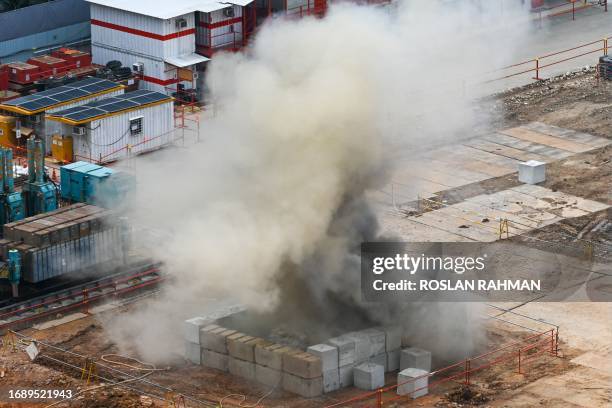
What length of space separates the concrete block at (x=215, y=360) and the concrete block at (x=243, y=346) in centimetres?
37

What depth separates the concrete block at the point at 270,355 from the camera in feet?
143

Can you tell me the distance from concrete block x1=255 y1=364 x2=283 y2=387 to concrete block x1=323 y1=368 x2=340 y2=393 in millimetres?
1218

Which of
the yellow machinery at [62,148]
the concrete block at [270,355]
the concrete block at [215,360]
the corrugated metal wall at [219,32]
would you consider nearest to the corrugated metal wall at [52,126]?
the yellow machinery at [62,148]

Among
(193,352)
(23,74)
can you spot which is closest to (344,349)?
(193,352)

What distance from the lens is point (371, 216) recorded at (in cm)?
4650

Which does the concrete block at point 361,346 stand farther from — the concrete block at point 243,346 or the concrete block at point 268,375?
the concrete block at point 243,346

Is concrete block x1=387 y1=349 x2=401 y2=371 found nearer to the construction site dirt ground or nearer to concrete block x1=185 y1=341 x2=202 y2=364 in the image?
the construction site dirt ground

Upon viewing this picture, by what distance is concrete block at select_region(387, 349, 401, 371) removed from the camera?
45.1m

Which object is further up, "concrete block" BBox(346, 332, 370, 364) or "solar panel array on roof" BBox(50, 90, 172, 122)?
"solar panel array on roof" BBox(50, 90, 172, 122)

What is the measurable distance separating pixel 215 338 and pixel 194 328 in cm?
76

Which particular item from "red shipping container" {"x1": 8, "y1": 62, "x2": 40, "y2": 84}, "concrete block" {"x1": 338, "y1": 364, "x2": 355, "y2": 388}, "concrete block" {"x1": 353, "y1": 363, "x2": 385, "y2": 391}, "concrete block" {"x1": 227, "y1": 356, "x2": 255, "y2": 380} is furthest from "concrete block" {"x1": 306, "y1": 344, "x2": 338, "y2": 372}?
"red shipping container" {"x1": 8, "y1": 62, "x2": 40, "y2": 84}

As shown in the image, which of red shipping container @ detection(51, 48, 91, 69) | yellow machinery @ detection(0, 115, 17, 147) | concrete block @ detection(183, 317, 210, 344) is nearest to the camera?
concrete block @ detection(183, 317, 210, 344)

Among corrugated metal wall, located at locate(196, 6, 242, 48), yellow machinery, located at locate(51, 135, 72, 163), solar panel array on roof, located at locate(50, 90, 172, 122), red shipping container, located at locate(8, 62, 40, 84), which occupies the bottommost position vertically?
yellow machinery, located at locate(51, 135, 72, 163)

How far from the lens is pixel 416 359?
146ft
